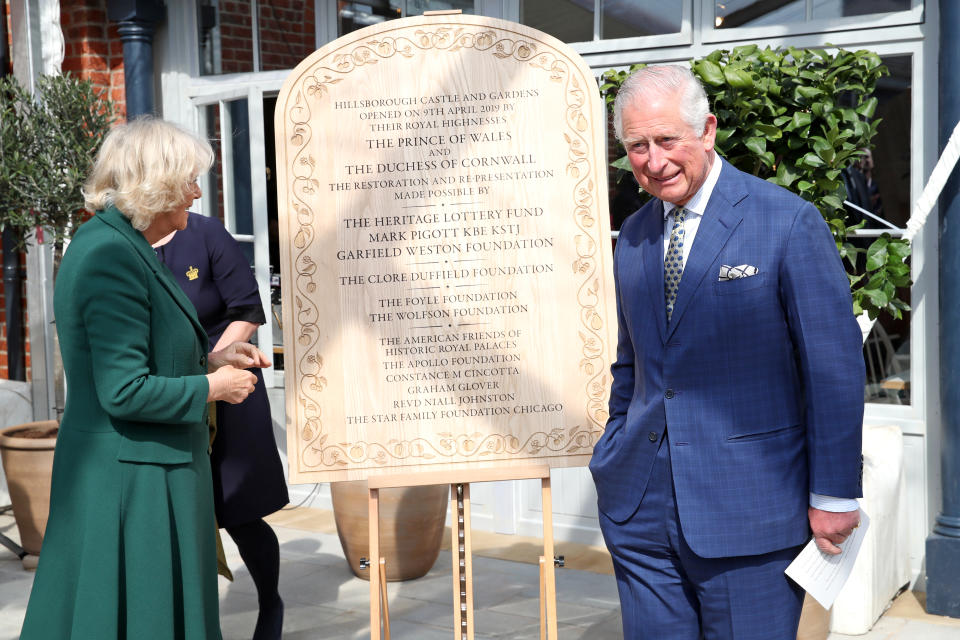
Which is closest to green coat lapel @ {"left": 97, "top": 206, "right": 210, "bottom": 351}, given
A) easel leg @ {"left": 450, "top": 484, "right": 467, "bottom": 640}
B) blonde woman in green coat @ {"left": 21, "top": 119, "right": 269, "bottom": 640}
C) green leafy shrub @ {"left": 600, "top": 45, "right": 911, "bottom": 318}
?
blonde woman in green coat @ {"left": 21, "top": 119, "right": 269, "bottom": 640}

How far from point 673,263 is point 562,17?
262 centimetres

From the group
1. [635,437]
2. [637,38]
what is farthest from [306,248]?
[637,38]

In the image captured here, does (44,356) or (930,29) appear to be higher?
(930,29)

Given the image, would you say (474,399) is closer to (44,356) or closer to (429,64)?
(429,64)

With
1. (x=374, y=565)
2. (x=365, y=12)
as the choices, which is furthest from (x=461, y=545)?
(x=365, y=12)

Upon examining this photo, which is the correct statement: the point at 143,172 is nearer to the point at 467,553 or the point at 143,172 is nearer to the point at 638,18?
the point at 467,553

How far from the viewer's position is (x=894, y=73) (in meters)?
3.66

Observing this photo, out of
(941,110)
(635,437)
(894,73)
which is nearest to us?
(635,437)

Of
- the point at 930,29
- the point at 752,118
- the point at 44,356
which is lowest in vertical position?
the point at 44,356

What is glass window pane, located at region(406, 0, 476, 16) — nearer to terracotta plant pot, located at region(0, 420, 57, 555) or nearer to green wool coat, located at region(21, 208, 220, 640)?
terracotta plant pot, located at region(0, 420, 57, 555)

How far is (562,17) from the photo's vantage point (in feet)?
14.2

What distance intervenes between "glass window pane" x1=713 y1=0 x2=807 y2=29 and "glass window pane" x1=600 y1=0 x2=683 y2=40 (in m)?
0.17

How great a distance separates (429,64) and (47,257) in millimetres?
3427

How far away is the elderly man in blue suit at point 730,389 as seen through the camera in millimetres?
1812
